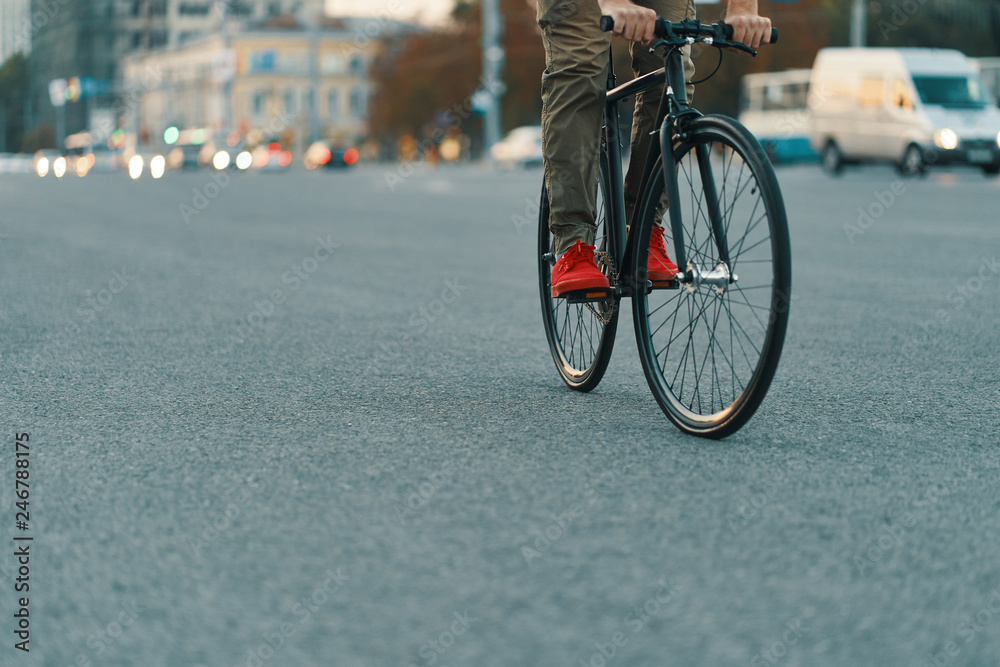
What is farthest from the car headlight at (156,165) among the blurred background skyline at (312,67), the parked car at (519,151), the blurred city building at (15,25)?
the blurred city building at (15,25)

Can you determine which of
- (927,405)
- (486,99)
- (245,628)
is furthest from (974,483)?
(486,99)

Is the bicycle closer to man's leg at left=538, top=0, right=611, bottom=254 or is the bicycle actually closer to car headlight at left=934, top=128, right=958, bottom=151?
man's leg at left=538, top=0, right=611, bottom=254

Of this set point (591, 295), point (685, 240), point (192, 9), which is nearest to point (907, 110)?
point (591, 295)

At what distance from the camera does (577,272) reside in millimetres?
4180

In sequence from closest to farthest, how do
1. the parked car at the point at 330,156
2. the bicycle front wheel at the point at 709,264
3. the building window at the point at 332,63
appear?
the bicycle front wheel at the point at 709,264
the parked car at the point at 330,156
the building window at the point at 332,63

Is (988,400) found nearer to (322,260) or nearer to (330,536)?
(330,536)

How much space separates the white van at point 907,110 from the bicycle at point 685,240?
850 inches

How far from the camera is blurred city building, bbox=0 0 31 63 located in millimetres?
10594

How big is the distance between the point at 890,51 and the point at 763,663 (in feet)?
84.4

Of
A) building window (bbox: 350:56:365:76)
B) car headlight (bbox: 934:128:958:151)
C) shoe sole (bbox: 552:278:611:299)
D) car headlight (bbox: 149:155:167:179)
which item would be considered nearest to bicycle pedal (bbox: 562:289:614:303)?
shoe sole (bbox: 552:278:611:299)

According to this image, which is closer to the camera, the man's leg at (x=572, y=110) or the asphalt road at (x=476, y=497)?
the asphalt road at (x=476, y=497)

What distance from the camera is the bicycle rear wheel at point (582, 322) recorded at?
427 centimetres

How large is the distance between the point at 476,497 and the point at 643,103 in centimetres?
167

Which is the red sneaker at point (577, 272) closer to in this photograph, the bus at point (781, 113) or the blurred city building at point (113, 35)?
the bus at point (781, 113)
